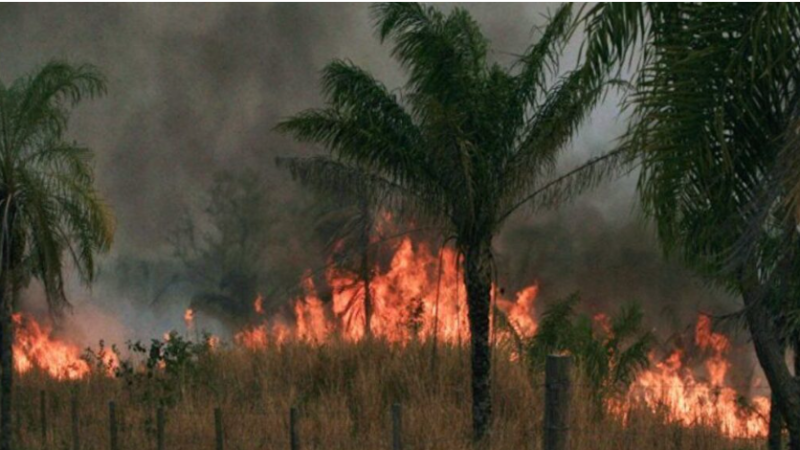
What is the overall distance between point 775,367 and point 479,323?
6.44 metres

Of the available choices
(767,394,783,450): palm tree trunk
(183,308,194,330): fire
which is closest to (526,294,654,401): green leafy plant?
(767,394,783,450): palm tree trunk

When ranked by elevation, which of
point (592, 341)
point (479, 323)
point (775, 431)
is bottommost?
point (775, 431)

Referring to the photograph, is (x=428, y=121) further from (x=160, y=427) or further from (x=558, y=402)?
(x=558, y=402)

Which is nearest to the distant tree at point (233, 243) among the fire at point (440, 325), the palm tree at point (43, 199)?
the fire at point (440, 325)

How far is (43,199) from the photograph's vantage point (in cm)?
1784

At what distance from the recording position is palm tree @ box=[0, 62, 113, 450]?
17.4 metres

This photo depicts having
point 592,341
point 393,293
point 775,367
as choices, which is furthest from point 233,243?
point 775,367

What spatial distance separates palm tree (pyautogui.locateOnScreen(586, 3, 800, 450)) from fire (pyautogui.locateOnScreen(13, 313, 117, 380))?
14.4 metres

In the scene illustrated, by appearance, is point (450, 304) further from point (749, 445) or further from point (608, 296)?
point (608, 296)

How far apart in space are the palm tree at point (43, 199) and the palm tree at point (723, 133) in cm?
1085

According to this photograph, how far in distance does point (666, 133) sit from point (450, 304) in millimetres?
15890

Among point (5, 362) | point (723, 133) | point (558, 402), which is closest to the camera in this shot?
point (558, 402)

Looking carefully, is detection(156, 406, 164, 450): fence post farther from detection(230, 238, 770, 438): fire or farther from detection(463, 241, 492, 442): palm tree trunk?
detection(463, 241, 492, 442): palm tree trunk

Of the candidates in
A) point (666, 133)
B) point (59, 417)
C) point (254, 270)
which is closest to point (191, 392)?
point (59, 417)
